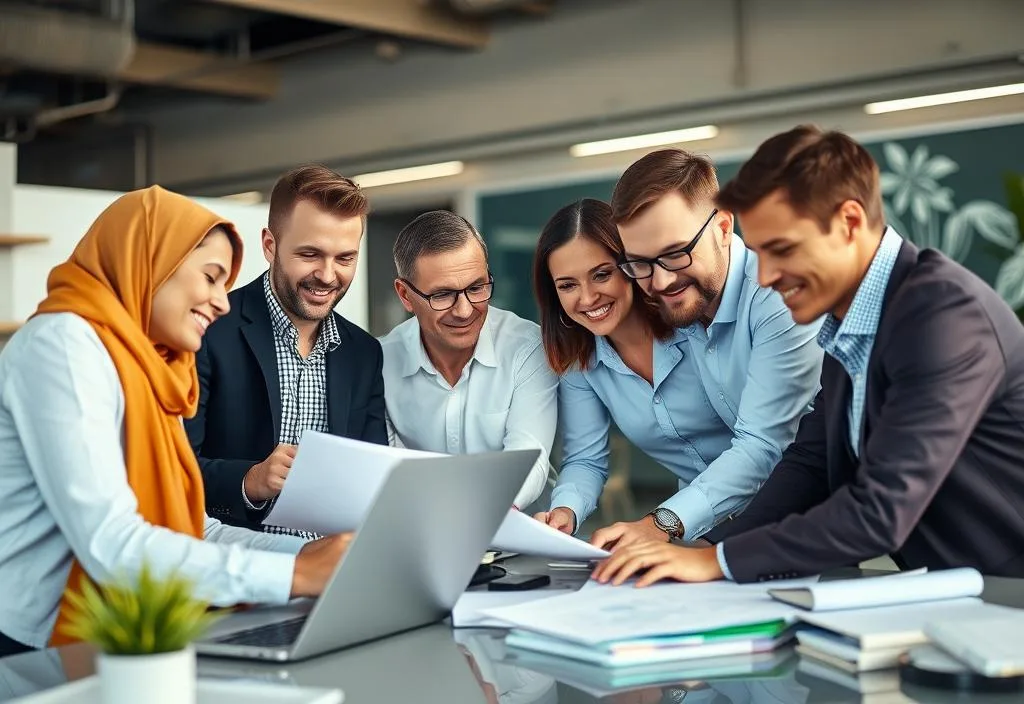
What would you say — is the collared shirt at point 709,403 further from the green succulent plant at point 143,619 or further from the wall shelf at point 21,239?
the wall shelf at point 21,239

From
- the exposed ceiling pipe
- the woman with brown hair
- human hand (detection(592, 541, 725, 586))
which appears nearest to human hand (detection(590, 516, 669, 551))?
human hand (detection(592, 541, 725, 586))

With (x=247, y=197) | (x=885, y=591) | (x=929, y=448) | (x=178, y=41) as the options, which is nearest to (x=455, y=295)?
(x=929, y=448)

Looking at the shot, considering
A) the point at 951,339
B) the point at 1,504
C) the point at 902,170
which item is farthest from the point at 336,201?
the point at 902,170

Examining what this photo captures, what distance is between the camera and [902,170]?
248 inches

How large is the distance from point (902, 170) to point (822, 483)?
4.57 m

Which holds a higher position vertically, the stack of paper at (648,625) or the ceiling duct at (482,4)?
the ceiling duct at (482,4)

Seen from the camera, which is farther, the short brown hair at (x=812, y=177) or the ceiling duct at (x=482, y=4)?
the ceiling duct at (x=482, y=4)

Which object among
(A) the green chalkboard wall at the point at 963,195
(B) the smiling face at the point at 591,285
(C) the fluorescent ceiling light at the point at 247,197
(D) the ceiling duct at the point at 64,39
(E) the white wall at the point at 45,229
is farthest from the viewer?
(C) the fluorescent ceiling light at the point at 247,197

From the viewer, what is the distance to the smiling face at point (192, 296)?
1897mm

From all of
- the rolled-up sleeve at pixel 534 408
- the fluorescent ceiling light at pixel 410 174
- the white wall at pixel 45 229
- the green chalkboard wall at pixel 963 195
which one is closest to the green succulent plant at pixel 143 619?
the rolled-up sleeve at pixel 534 408

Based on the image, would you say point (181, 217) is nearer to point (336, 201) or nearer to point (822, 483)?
point (336, 201)

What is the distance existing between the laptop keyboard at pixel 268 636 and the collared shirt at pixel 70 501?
0.06m

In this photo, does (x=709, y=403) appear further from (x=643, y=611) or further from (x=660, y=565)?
(x=643, y=611)

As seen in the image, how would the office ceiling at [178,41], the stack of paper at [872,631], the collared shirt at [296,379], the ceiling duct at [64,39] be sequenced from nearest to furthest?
the stack of paper at [872,631], the collared shirt at [296,379], the ceiling duct at [64,39], the office ceiling at [178,41]
